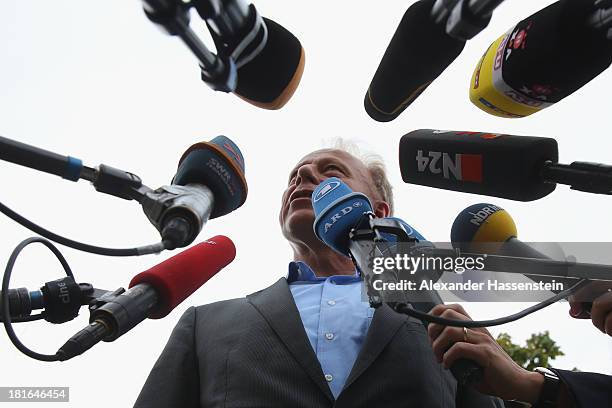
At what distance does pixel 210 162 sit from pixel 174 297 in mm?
452

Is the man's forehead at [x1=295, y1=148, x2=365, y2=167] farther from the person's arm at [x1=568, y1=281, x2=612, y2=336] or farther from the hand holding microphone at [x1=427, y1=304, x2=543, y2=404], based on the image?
the person's arm at [x1=568, y1=281, x2=612, y2=336]

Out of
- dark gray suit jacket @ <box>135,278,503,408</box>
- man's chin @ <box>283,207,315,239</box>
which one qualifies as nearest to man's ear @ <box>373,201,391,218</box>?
man's chin @ <box>283,207,315,239</box>

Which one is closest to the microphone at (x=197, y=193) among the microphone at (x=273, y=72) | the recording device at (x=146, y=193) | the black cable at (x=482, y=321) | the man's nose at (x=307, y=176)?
the recording device at (x=146, y=193)

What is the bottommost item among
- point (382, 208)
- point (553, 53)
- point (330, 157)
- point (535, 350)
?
point (535, 350)

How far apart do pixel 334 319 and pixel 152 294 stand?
0.99 m

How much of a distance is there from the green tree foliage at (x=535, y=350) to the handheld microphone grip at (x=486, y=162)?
536cm

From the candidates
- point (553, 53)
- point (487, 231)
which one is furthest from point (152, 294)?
point (553, 53)

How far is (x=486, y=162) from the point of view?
83.7 inches

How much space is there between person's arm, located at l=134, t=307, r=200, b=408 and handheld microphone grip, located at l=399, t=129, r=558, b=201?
50.5 inches

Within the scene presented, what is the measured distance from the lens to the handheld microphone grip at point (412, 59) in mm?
1818

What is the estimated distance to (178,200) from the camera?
1.58 m

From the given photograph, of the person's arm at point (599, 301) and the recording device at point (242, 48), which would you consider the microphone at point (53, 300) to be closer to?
the recording device at point (242, 48)

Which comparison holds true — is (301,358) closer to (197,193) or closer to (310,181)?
(197,193)

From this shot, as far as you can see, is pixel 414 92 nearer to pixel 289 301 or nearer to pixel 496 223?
pixel 496 223
